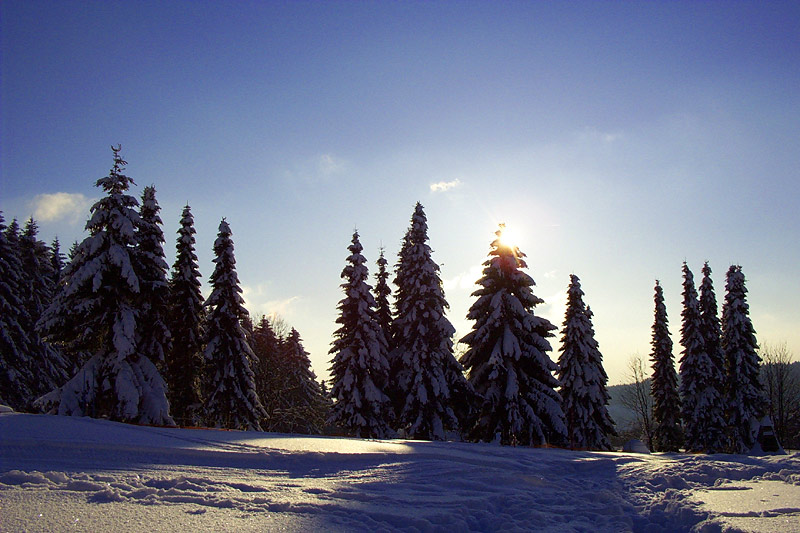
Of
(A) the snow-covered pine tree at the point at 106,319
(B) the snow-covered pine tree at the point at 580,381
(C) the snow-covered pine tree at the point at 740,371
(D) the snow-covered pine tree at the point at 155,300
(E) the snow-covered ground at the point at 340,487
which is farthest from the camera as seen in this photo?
(C) the snow-covered pine tree at the point at 740,371

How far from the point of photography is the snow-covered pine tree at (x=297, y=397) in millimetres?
45162

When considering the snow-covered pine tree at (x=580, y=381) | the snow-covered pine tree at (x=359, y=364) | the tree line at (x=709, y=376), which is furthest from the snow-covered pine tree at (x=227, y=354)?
the tree line at (x=709, y=376)

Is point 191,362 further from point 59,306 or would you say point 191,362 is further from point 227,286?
point 59,306

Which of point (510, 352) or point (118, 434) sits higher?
point (510, 352)

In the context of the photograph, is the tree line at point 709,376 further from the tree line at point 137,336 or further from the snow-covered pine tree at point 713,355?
the tree line at point 137,336

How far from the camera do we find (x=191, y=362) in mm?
30625

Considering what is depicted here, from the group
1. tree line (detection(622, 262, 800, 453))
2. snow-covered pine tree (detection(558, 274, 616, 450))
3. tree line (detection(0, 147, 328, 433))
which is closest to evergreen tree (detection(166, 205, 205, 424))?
tree line (detection(0, 147, 328, 433))

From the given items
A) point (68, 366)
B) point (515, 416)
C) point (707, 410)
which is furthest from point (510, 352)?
point (68, 366)

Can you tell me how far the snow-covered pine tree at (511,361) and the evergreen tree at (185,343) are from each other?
647 inches

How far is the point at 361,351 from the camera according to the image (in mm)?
29047

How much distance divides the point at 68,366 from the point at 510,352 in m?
39.0

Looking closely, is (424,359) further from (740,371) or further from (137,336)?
(740,371)

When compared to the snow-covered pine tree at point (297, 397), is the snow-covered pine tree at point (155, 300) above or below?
above

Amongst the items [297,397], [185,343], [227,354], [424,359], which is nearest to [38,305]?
[185,343]
